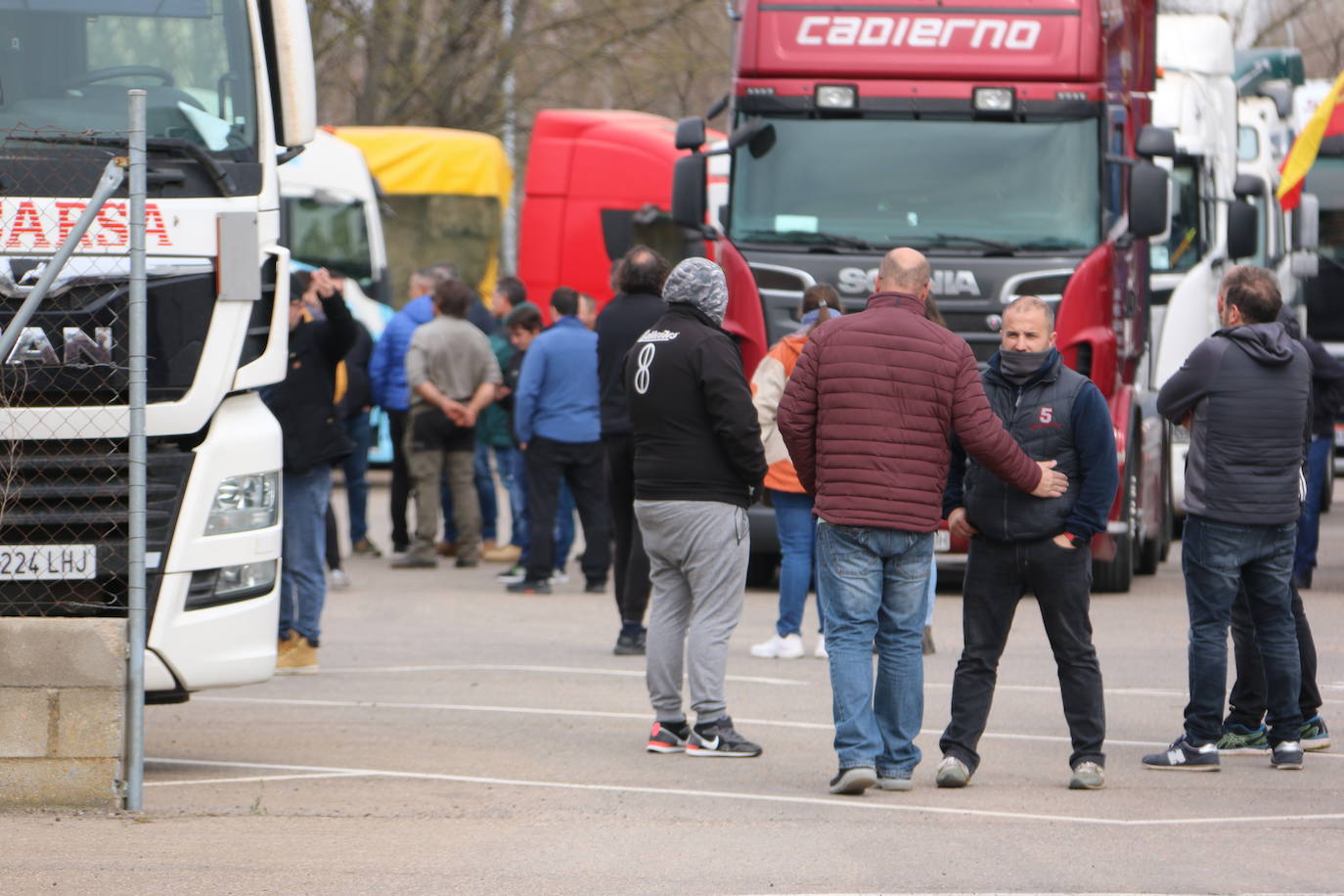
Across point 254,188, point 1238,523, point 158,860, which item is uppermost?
point 254,188

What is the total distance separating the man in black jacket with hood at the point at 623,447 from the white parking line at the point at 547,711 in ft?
4.42

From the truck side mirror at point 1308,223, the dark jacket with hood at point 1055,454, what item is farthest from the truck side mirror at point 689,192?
the truck side mirror at point 1308,223

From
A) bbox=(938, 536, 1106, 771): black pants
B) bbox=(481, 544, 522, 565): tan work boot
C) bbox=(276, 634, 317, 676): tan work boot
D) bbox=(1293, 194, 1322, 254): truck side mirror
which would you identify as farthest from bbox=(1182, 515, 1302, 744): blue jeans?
bbox=(1293, 194, 1322, 254): truck side mirror

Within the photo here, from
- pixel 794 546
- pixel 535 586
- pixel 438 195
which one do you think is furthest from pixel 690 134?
pixel 438 195

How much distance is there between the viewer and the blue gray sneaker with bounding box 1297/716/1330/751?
8.60 metres

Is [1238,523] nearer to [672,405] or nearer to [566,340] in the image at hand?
[672,405]

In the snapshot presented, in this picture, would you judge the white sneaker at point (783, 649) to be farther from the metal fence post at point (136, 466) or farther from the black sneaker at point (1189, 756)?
the metal fence post at point (136, 466)

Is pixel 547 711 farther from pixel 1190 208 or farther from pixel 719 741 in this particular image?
pixel 1190 208

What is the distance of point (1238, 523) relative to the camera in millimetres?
8180

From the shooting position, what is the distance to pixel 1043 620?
25.3 ft

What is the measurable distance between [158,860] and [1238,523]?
403cm

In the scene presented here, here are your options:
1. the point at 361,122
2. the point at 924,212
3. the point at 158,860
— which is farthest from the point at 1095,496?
the point at 361,122

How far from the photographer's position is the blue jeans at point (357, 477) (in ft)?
53.4

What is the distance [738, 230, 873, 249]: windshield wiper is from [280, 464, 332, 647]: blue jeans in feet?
11.6
